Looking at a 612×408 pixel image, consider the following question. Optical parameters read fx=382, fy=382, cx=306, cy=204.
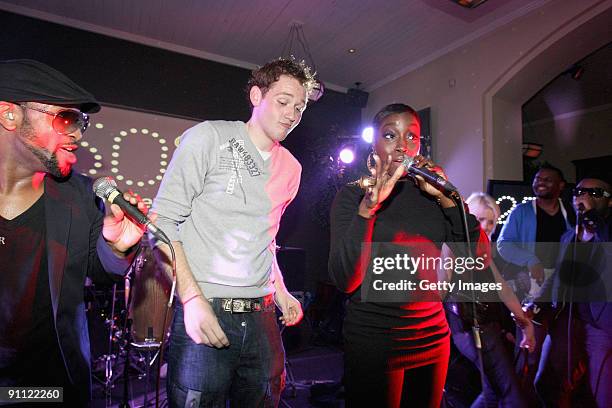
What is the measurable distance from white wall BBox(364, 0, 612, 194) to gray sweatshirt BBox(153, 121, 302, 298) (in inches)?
198

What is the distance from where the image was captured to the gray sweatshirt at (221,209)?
184 centimetres

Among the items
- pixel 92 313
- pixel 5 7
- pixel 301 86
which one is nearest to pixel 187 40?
pixel 5 7

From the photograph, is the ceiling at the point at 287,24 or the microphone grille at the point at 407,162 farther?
the ceiling at the point at 287,24

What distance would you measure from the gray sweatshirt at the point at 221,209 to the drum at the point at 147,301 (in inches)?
105

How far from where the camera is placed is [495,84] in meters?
5.92

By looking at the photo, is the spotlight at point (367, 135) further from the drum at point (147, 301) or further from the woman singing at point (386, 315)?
the drum at point (147, 301)

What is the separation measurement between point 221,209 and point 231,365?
781 millimetres

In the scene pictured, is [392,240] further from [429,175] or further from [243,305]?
[243,305]

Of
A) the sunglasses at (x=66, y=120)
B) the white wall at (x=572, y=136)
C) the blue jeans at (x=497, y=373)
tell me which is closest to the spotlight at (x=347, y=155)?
the blue jeans at (x=497, y=373)

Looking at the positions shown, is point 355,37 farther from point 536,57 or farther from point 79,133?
point 79,133

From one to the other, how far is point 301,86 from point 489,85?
4801mm

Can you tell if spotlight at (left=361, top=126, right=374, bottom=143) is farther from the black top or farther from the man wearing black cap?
the man wearing black cap

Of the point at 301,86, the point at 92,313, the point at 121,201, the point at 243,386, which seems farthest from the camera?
the point at 92,313

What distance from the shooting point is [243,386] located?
6.48 ft
